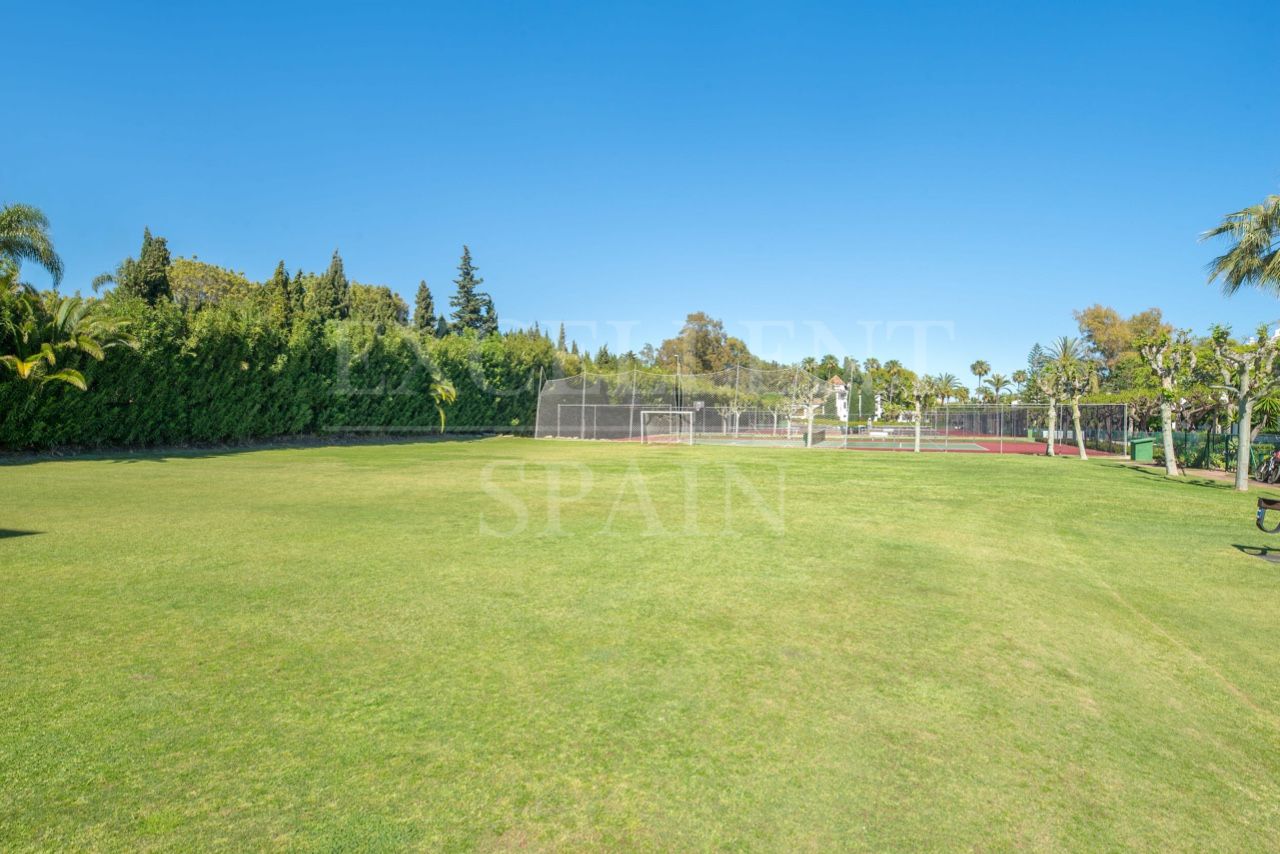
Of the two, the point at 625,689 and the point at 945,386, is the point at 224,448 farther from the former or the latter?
the point at 945,386

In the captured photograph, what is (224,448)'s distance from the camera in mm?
22406

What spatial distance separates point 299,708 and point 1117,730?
3.78m

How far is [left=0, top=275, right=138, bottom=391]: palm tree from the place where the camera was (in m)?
15.9

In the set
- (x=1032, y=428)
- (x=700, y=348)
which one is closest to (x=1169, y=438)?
(x=1032, y=428)

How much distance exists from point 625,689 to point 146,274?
152ft

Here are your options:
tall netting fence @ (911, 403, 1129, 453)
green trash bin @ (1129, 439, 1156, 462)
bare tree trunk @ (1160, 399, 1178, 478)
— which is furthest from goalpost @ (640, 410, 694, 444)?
bare tree trunk @ (1160, 399, 1178, 478)

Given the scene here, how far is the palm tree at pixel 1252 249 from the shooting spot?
1669 centimetres

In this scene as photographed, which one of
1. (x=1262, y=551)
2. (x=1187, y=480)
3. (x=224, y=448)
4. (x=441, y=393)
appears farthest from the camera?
(x=441, y=393)

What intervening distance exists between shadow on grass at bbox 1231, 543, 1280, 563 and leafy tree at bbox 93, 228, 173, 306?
45.2 m

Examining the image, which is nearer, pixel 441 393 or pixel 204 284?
pixel 441 393

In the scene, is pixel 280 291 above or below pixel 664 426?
above

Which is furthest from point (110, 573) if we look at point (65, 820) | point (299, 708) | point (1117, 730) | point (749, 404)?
point (749, 404)

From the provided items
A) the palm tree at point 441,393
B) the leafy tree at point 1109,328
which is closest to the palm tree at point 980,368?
the leafy tree at point 1109,328

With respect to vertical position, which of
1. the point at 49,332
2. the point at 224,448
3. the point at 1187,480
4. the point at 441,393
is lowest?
the point at 1187,480
